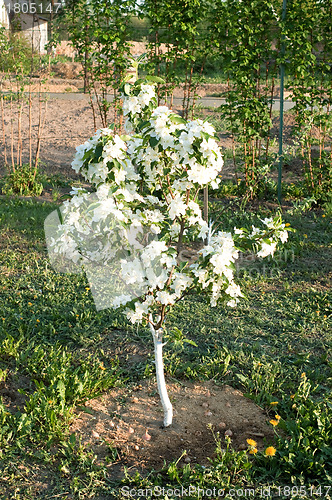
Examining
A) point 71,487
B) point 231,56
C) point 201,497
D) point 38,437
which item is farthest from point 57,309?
point 231,56

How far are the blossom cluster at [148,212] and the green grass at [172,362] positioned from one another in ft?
2.61

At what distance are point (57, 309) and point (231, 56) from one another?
3.89m

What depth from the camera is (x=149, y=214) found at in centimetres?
258

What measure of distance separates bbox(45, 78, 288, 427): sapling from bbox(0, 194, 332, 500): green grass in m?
0.55

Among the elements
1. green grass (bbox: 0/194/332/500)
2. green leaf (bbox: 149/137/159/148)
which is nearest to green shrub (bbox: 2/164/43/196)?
green grass (bbox: 0/194/332/500)

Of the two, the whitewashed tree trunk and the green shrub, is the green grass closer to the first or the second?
the whitewashed tree trunk

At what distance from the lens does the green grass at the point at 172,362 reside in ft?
8.11

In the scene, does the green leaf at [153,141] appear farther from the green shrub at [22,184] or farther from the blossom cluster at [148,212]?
the green shrub at [22,184]

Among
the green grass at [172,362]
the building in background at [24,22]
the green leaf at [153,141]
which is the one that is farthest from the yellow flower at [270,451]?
the building in background at [24,22]

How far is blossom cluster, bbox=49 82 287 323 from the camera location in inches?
90.2

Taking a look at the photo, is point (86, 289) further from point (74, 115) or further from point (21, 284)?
point (74, 115)

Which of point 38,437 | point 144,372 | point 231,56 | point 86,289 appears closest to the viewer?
point 38,437

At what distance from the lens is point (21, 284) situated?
4.38 m

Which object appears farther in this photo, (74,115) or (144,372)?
(74,115)
